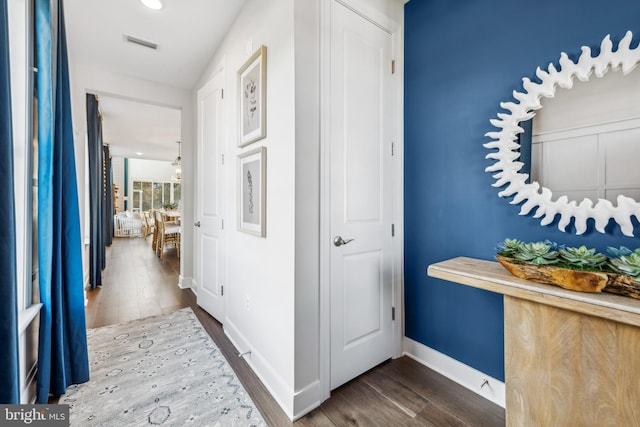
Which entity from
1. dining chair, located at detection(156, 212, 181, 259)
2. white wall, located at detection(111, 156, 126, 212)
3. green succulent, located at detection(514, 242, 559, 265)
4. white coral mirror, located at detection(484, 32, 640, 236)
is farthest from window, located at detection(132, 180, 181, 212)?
green succulent, located at detection(514, 242, 559, 265)

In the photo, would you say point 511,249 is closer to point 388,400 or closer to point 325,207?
point 325,207

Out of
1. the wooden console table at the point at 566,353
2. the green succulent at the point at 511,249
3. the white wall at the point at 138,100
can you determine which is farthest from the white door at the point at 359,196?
the white wall at the point at 138,100

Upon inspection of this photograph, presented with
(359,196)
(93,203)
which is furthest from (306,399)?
(93,203)

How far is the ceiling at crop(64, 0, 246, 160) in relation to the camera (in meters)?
2.10

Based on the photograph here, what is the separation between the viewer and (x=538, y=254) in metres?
1.15

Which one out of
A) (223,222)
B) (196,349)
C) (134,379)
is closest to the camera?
(134,379)

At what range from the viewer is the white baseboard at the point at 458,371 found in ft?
5.10

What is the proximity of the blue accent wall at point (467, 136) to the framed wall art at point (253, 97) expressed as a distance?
1064 millimetres

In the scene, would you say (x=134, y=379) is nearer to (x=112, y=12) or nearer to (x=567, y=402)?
(x=567, y=402)

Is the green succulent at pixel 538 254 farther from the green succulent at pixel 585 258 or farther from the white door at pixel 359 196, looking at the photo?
the white door at pixel 359 196

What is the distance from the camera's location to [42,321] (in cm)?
149

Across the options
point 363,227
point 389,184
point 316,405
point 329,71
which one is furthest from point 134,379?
point 329,71

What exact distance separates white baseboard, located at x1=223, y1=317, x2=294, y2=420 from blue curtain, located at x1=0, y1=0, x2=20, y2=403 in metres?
1.12

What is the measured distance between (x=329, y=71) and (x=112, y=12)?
78.2 inches
